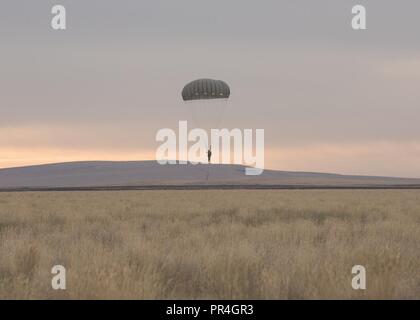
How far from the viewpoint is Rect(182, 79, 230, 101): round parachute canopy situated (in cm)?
4769

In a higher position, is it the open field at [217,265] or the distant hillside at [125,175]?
the distant hillside at [125,175]

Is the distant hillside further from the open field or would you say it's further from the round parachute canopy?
the open field

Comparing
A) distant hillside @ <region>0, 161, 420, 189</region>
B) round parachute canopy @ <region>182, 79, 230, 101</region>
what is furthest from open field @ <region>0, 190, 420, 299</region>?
distant hillside @ <region>0, 161, 420, 189</region>

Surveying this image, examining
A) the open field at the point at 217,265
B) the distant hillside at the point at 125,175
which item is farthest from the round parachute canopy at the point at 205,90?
the distant hillside at the point at 125,175

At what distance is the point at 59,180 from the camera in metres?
170

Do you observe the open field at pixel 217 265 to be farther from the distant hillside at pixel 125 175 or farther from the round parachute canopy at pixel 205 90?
the distant hillside at pixel 125 175

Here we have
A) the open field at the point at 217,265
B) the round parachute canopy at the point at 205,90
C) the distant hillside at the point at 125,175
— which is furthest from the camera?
the distant hillside at the point at 125,175

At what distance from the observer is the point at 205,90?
47.7 meters

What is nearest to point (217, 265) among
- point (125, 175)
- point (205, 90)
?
point (205, 90)

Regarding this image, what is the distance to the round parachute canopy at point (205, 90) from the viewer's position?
156 feet

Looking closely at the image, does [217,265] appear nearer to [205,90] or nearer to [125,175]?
[205,90]

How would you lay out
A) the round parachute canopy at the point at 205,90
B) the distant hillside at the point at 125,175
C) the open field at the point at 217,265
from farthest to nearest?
the distant hillside at the point at 125,175 → the round parachute canopy at the point at 205,90 → the open field at the point at 217,265

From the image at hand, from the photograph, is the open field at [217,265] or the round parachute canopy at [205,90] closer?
the open field at [217,265]
